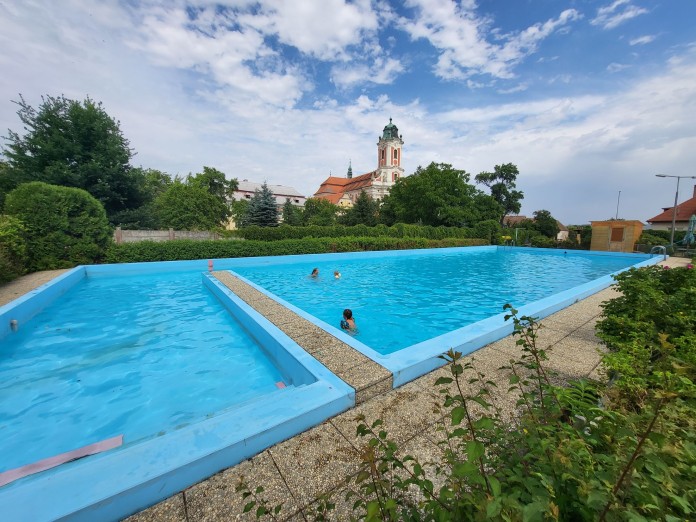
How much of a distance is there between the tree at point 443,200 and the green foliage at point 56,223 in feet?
95.3

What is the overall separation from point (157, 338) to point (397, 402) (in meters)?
5.50

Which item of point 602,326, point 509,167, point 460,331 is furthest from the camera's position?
point 509,167

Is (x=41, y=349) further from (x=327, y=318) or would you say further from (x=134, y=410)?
(x=327, y=318)

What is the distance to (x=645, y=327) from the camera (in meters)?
3.33

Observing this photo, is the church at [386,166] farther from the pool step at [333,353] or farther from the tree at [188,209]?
the pool step at [333,353]

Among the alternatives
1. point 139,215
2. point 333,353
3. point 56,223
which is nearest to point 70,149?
point 139,215

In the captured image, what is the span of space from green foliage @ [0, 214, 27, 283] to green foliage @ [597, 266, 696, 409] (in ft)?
46.6

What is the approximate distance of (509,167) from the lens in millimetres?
42875

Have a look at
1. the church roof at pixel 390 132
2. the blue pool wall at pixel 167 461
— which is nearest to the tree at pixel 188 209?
the blue pool wall at pixel 167 461

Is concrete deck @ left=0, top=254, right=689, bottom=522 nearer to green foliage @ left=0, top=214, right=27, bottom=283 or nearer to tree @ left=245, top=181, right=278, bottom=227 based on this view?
green foliage @ left=0, top=214, right=27, bottom=283

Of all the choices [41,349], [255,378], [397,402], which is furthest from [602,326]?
[41,349]

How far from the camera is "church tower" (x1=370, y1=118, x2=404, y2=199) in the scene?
Answer: 66.1 m

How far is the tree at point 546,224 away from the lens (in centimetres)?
3381

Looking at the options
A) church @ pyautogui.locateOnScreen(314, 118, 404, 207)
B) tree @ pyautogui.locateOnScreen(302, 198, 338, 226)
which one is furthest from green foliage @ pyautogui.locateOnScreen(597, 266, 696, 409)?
church @ pyautogui.locateOnScreen(314, 118, 404, 207)
